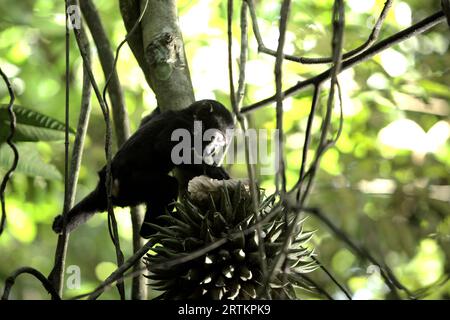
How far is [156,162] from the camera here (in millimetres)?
4352

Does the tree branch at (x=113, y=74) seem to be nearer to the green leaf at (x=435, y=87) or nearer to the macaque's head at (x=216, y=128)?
the macaque's head at (x=216, y=128)

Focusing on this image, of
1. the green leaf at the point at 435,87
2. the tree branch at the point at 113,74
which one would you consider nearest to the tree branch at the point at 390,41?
the tree branch at the point at 113,74

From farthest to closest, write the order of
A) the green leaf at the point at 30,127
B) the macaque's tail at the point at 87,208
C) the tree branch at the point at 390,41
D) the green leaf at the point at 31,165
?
the macaque's tail at the point at 87,208 < the green leaf at the point at 31,165 < the green leaf at the point at 30,127 < the tree branch at the point at 390,41

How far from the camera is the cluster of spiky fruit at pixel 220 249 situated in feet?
7.70

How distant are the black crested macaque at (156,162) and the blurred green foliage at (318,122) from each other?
1.20 m

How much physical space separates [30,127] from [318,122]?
4391 mm

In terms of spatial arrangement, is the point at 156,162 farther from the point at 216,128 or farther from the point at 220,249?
the point at 220,249

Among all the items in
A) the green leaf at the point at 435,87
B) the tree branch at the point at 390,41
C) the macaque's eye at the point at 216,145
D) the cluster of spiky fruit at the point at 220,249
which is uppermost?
the green leaf at the point at 435,87

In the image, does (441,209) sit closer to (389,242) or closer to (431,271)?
(389,242)

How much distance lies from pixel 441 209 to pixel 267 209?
13.5 feet

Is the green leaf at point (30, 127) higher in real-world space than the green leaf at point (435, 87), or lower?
lower

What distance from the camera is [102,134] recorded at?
7305 millimetres

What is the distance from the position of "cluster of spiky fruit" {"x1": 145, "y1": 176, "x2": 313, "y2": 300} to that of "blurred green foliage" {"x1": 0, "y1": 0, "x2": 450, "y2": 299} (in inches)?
118
